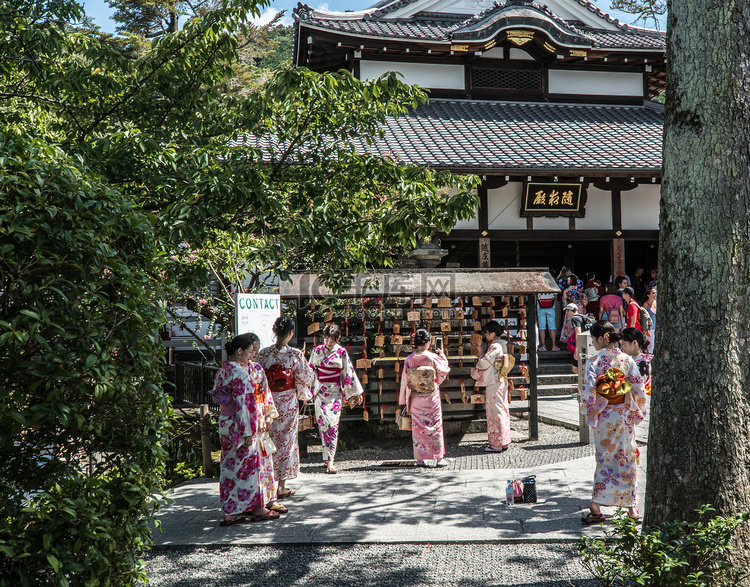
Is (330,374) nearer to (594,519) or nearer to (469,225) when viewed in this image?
(594,519)

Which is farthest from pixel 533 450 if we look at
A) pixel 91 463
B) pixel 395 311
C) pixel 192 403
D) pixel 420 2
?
pixel 420 2

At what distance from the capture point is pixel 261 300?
718 cm

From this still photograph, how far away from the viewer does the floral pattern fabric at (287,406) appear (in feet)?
21.6

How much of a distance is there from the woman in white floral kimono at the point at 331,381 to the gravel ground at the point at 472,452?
629 mm

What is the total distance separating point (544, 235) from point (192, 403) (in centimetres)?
889

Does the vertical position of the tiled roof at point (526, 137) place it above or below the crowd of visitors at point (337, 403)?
above

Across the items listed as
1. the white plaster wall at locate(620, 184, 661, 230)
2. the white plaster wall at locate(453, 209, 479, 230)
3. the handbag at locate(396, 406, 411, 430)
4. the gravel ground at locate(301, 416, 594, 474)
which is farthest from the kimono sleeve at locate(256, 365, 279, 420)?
the white plaster wall at locate(620, 184, 661, 230)

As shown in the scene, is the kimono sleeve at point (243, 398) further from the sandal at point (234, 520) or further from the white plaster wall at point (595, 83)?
the white plaster wall at point (595, 83)

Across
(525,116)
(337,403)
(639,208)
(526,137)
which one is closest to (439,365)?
(337,403)

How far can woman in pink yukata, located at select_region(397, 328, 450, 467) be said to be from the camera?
25.7ft

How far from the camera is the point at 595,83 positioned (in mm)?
17094

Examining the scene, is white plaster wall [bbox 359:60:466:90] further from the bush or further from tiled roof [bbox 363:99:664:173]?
the bush

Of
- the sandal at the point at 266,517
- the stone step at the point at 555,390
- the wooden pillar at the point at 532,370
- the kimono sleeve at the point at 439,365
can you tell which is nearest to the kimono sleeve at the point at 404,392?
the kimono sleeve at the point at 439,365

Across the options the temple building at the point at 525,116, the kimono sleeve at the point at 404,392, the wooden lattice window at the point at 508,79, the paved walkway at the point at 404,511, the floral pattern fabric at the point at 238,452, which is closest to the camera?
the paved walkway at the point at 404,511
